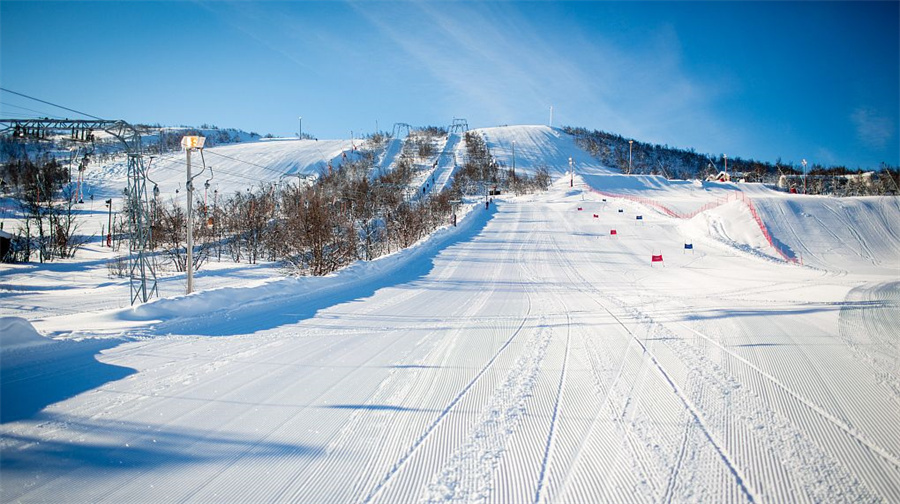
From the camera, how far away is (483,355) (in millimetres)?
5922

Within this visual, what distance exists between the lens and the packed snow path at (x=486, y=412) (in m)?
2.89

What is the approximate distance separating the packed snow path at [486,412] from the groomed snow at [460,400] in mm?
23

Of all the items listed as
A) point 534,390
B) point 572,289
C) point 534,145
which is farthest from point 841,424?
point 534,145

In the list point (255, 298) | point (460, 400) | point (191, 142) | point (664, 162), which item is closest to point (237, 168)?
point (191, 142)

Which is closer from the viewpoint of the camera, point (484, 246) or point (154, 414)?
point (154, 414)

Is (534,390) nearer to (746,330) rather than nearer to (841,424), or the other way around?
(841,424)

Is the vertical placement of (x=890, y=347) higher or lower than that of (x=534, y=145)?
lower

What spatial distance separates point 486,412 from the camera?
4.02 m

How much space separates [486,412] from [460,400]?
40cm

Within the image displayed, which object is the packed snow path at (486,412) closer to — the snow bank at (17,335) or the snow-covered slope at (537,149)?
the snow bank at (17,335)

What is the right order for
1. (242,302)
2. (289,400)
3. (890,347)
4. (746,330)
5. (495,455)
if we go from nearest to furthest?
(495,455) < (289,400) < (890,347) < (746,330) < (242,302)

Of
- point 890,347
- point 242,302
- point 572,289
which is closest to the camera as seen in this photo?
point 890,347

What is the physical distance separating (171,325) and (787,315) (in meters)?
11.8

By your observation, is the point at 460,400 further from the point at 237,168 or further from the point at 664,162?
the point at 664,162
